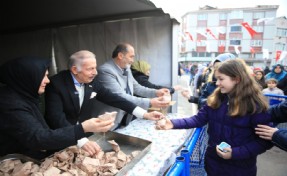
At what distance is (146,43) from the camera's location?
4.30 metres

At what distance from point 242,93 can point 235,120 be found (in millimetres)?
247

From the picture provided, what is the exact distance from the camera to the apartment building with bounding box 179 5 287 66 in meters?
36.8

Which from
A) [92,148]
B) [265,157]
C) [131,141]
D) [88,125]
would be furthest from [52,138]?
[265,157]

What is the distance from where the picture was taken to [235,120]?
1.91m

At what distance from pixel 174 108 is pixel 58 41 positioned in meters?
3.60

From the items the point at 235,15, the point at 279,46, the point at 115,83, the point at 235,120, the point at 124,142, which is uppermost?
the point at 235,15

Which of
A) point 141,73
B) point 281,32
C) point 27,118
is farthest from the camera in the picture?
point 281,32

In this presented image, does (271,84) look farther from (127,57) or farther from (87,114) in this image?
(87,114)

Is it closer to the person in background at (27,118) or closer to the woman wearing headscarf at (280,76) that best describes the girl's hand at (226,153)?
the person in background at (27,118)

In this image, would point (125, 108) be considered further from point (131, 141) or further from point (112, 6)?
point (112, 6)

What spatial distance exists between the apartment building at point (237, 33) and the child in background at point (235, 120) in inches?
1386

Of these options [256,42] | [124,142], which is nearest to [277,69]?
[124,142]

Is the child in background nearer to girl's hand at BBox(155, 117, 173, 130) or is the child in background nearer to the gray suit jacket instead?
girl's hand at BBox(155, 117, 173, 130)

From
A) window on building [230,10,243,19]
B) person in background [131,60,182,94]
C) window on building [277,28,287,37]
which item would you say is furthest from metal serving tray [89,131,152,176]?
window on building [230,10,243,19]
